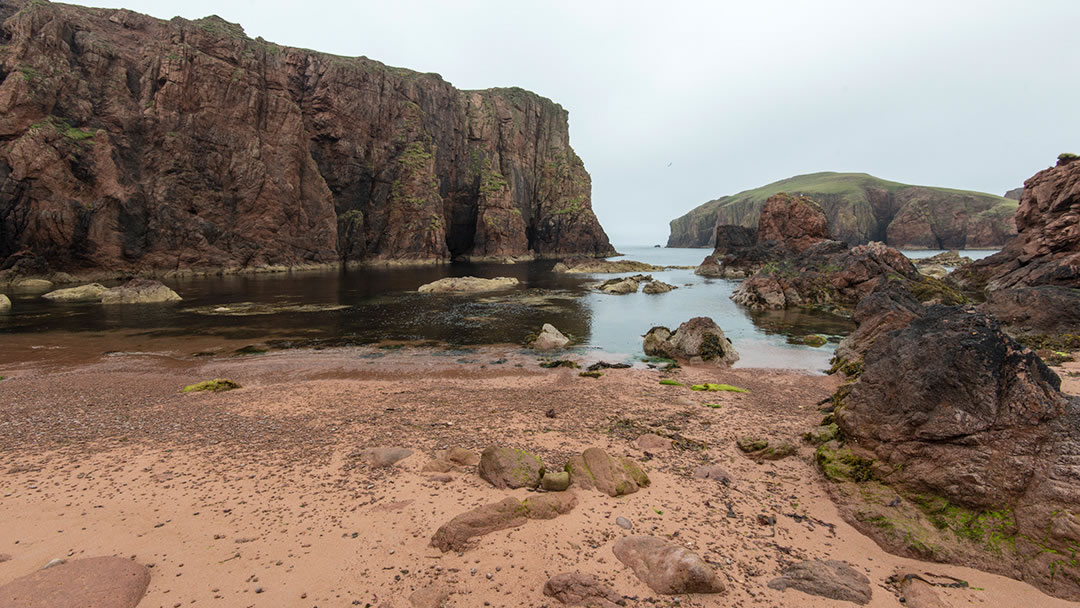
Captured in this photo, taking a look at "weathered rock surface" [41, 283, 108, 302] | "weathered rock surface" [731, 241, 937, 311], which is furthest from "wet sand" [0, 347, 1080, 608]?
"weathered rock surface" [41, 283, 108, 302]

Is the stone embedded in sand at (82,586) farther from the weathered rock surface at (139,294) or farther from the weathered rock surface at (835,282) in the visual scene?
the weathered rock surface at (139,294)

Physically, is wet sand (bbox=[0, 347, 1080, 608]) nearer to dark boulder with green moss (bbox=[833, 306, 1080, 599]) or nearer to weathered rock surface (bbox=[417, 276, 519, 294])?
dark boulder with green moss (bbox=[833, 306, 1080, 599])

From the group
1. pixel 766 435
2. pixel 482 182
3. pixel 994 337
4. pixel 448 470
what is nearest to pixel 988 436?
pixel 994 337

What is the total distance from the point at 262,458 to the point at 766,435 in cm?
1187

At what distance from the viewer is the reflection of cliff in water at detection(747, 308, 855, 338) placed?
29234mm

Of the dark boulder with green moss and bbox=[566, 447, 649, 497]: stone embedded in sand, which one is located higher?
the dark boulder with green moss

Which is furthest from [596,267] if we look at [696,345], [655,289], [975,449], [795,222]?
[975,449]

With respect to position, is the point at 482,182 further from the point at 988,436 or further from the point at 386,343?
the point at 988,436

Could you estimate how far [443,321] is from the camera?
1261 inches

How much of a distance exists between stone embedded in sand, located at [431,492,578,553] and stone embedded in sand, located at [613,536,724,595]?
129 cm

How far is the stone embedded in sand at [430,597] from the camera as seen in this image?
17.2ft

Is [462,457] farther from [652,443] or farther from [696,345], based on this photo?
[696,345]

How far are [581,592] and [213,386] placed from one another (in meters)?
15.7

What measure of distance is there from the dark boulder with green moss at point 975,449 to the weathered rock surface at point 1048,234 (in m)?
32.6
